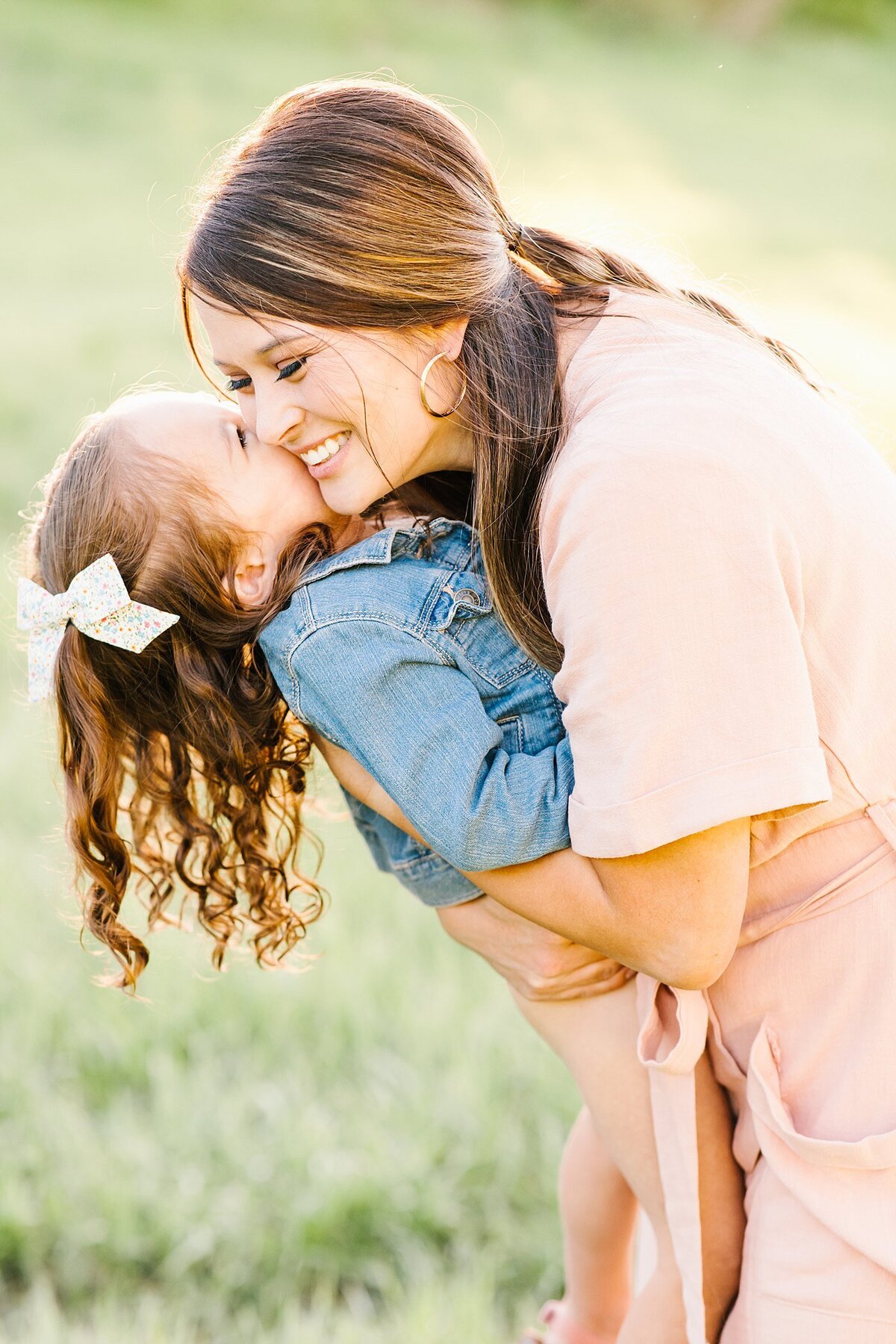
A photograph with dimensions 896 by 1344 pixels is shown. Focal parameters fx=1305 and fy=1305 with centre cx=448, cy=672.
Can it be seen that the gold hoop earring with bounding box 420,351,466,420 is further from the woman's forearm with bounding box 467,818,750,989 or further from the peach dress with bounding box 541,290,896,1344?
the woman's forearm with bounding box 467,818,750,989

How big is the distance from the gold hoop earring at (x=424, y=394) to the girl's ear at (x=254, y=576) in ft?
1.38

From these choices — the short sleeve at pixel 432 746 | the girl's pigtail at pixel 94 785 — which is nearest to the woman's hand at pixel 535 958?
the short sleeve at pixel 432 746

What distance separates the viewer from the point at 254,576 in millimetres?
2146

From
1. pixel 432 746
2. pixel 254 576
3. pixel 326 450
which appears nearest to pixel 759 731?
pixel 432 746

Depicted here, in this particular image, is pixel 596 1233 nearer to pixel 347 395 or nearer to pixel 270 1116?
pixel 270 1116

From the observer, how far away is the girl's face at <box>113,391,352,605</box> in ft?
6.82

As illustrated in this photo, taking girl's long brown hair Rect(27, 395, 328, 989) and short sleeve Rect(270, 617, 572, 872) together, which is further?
girl's long brown hair Rect(27, 395, 328, 989)

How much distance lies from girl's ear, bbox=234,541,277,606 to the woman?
204mm

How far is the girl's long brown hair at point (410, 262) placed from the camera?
1705 mm

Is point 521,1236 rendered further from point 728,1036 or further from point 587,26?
point 587,26

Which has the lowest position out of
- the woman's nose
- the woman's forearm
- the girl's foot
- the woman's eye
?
the girl's foot

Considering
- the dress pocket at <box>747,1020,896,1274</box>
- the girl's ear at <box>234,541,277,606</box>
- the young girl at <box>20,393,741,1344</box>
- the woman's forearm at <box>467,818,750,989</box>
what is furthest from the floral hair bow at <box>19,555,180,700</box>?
the dress pocket at <box>747,1020,896,1274</box>

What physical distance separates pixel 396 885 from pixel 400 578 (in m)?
2.30

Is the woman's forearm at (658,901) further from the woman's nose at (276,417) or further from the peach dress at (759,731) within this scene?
the woman's nose at (276,417)
